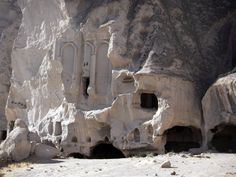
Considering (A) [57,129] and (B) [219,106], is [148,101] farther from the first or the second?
(A) [57,129]

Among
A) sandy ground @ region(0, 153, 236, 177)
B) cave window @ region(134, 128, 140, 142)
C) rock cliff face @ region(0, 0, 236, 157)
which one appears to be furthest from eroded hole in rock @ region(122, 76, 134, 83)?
sandy ground @ region(0, 153, 236, 177)

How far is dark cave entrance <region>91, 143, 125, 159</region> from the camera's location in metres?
23.5

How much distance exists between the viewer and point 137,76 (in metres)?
20.7

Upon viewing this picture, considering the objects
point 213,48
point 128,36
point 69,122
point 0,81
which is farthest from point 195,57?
point 0,81

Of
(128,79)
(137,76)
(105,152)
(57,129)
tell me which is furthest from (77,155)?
(137,76)

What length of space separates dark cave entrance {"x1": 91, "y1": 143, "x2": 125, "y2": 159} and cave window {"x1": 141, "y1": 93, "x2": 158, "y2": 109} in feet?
10.3

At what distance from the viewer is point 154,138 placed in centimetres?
2009

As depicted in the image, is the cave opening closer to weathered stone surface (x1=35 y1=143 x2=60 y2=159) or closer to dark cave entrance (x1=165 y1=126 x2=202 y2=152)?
weathered stone surface (x1=35 y1=143 x2=60 y2=159)

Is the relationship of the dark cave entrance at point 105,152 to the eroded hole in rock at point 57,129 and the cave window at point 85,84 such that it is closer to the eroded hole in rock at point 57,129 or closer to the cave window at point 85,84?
the eroded hole in rock at point 57,129

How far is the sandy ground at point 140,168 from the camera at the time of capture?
1340 centimetres

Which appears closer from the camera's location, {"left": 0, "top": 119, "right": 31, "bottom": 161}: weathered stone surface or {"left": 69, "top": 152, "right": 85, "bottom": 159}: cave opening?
{"left": 0, "top": 119, "right": 31, "bottom": 161}: weathered stone surface

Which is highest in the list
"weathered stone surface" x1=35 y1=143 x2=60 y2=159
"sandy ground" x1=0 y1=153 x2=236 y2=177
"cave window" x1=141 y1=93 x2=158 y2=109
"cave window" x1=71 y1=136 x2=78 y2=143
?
"cave window" x1=141 y1=93 x2=158 y2=109

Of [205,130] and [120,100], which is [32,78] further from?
[205,130]

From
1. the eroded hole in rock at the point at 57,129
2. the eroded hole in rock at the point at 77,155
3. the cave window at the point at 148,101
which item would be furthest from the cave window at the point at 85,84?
the cave window at the point at 148,101
